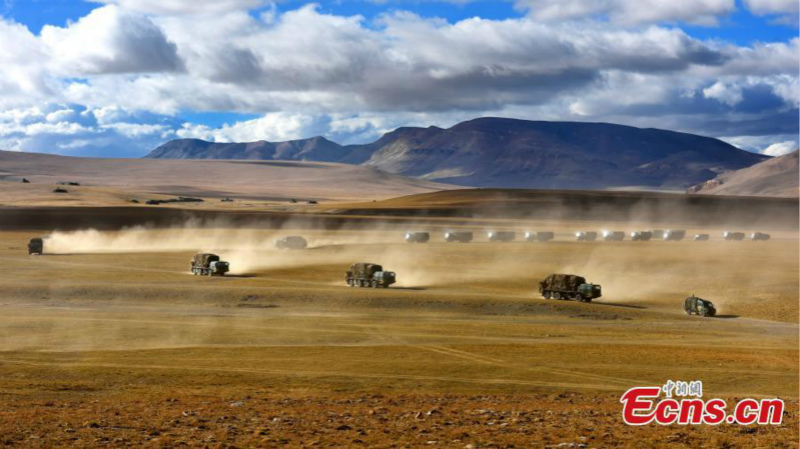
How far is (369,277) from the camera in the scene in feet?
232

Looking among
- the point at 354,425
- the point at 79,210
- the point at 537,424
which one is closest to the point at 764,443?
the point at 537,424

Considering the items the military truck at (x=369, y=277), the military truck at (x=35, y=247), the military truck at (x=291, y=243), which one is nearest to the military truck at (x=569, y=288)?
the military truck at (x=369, y=277)

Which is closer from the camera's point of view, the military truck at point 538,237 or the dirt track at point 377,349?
the dirt track at point 377,349

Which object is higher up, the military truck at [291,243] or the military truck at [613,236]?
the military truck at [613,236]

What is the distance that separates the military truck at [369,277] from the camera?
231 feet

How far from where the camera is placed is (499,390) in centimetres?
3241

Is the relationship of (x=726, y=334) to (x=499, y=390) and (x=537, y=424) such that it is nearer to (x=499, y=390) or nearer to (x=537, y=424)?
(x=499, y=390)

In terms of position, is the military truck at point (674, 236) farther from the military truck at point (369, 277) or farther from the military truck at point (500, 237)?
the military truck at point (369, 277)

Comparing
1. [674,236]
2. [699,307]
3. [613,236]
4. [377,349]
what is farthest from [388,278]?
[674,236]

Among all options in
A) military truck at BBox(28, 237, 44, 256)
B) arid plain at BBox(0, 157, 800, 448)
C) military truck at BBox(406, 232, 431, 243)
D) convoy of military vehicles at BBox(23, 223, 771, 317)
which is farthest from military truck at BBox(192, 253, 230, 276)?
military truck at BBox(406, 232, 431, 243)

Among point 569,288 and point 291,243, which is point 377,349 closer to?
point 569,288

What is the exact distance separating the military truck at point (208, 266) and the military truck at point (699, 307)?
137 ft

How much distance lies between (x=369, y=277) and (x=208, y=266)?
684 inches
